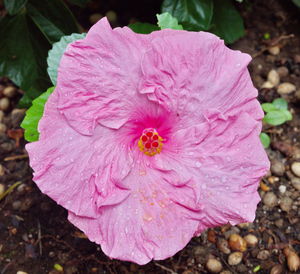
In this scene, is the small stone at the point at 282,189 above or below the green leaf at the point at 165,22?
below

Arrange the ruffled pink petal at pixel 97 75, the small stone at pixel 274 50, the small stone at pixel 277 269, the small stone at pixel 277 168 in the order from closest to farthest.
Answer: the ruffled pink petal at pixel 97 75 < the small stone at pixel 277 269 < the small stone at pixel 277 168 < the small stone at pixel 274 50

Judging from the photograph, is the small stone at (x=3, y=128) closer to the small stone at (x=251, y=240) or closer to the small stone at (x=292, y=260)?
the small stone at (x=251, y=240)

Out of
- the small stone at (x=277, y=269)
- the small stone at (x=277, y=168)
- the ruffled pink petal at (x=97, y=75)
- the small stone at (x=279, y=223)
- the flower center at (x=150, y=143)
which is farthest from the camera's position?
the small stone at (x=277, y=168)

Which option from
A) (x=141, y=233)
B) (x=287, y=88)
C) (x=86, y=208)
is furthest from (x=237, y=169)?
(x=287, y=88)

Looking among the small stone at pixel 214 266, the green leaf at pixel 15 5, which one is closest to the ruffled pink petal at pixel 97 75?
the green leaf at pixel 15 5

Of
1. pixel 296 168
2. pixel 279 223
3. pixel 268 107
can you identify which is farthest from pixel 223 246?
pixel 268 107

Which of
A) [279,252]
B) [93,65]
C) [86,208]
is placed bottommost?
[279,252]

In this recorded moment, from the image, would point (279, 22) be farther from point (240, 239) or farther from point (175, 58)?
point (175, 58)
